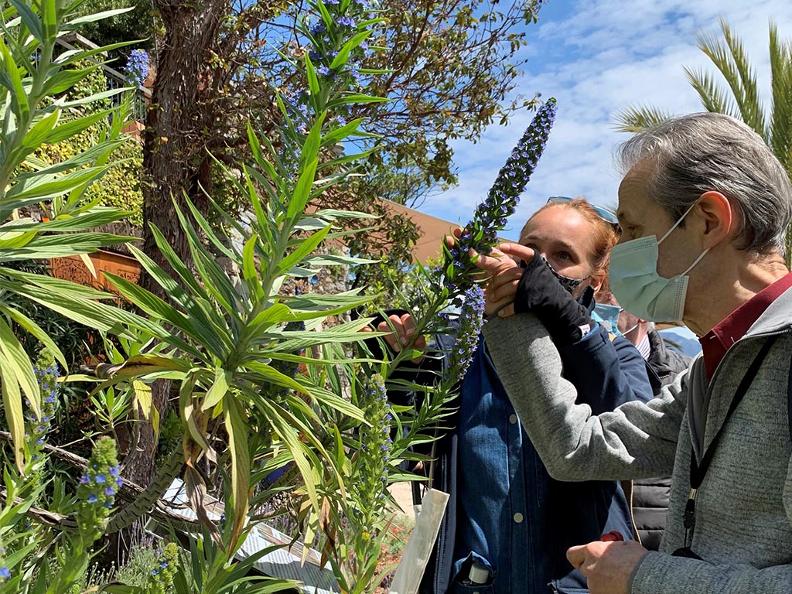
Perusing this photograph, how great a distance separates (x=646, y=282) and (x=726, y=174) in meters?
0.36

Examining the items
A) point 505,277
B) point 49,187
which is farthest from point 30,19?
point 505,277

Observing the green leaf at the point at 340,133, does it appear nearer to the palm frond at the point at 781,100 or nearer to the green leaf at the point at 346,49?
the green leaf at the point at 346,49

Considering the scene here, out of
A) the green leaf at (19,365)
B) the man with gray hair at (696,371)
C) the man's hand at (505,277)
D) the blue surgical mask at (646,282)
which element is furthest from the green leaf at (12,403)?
the blue surgical mask at (646,282)

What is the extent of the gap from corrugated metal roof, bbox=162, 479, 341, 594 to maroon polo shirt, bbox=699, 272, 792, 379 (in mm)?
1192

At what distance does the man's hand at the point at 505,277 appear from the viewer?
1810 mm

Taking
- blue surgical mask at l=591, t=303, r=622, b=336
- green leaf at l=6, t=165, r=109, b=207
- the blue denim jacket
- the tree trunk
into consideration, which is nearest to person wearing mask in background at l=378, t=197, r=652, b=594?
the blue denim jacket

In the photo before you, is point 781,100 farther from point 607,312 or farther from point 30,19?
point 30,19

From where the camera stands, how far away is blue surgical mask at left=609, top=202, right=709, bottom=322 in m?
1.83

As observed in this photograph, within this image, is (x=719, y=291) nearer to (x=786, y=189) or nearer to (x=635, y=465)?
(x=786, y=189)

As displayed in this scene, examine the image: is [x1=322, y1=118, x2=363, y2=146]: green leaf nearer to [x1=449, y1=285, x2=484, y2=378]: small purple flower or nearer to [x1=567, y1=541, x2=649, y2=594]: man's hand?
[x1=449, y1=285, x2=484, y2=378]: small purple flower

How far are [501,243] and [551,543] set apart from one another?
919 mm

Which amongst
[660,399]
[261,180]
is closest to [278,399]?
[261,180]

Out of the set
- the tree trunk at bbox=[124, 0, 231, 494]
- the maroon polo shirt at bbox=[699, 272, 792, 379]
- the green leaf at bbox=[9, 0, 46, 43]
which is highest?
the tree trunk at bbox=[124, 0, 231, 494]

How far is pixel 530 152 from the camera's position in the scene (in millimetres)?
1526
